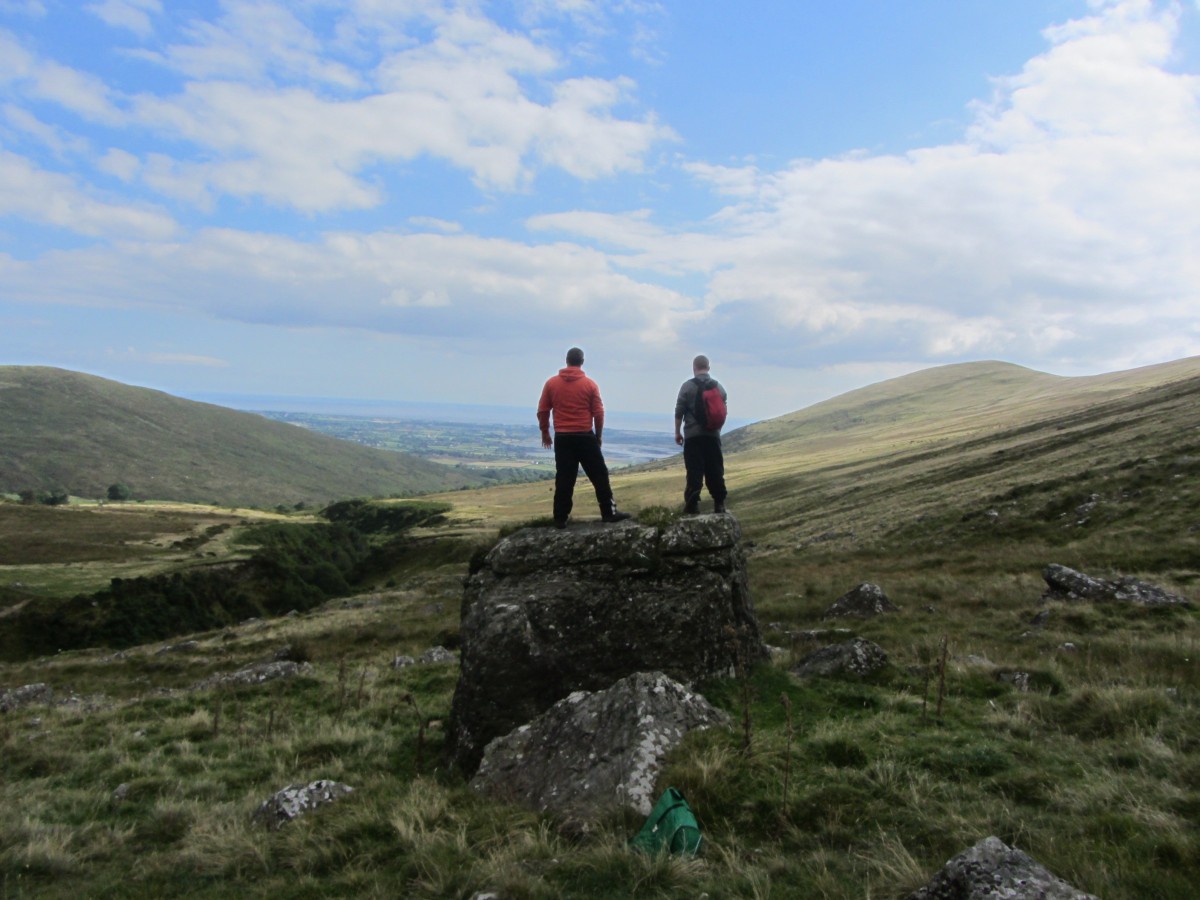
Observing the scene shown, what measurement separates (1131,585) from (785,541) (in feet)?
83.1

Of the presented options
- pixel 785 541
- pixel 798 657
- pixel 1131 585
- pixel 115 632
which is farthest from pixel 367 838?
pixel 115 632

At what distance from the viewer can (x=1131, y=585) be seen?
14.8m

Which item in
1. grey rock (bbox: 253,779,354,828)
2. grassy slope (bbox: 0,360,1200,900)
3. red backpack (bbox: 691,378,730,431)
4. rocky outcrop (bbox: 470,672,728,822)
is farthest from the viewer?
red backpack (bbox: 691,378,730,431)

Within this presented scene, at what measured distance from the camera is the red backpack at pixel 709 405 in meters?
13.5

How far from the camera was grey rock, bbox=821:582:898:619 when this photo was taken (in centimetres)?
1748

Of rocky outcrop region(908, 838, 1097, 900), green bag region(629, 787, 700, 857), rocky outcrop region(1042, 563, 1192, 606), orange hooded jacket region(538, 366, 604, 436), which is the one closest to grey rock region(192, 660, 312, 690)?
orange hooded jacket region(538, 366, 604, 436)

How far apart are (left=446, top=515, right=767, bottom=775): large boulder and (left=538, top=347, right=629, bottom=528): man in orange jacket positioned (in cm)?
119

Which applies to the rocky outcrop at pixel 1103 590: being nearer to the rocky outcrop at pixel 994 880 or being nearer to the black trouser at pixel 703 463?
the black trouser at pixel 703 463

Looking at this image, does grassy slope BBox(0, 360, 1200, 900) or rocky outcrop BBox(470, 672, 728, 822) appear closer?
grassy slope BBox(0, 360, 1200, 900)

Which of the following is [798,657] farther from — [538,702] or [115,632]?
[115,632]

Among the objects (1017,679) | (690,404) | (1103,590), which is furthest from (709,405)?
(1103,590)

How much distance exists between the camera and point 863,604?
17.8 metres

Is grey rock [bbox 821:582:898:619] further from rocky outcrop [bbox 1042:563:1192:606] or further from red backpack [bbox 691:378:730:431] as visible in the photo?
red backpack [bbox 691:378:730:431]

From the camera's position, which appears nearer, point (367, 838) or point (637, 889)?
point (637, 889)
